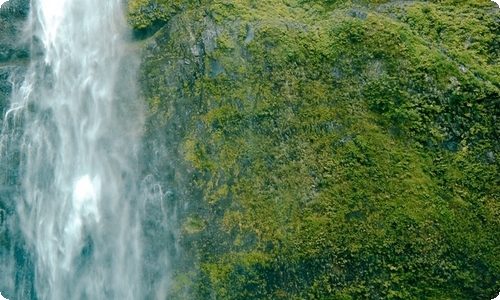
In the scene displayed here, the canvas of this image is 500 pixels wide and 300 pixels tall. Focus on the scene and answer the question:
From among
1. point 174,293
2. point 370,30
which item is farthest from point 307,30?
point 174,293

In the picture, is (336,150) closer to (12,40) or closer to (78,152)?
(78,152)

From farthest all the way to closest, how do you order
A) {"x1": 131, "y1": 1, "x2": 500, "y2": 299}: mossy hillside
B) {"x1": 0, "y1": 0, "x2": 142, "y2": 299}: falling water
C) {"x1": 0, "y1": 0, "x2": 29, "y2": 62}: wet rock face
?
1. {"x1": 0, "y1": 0, "x2": 29, "y2": 62}: wet rock face
2. {"x1": 0, "y1": 0, "x2": 142, "y2": 299}: falling water
3. {"x1": 131, "y1": 1, "x2": 500, "y2": 299}: mossy hillside

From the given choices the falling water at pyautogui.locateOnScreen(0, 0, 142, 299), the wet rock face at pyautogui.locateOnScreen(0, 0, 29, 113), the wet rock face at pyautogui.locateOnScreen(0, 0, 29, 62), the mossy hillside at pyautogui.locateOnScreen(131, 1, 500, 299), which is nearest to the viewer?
the mossy hillside at pyautogui.locateOnScreen(131, 1, 500, 299)

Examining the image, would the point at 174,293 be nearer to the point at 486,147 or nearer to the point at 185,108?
the point at 185,108

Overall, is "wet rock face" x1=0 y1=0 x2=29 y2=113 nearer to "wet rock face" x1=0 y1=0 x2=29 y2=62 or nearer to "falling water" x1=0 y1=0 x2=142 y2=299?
"wet rock face" x1=0 y1=0 x2=29 y2=62

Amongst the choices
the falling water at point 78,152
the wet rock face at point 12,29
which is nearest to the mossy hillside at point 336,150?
the falling water at point 78,152

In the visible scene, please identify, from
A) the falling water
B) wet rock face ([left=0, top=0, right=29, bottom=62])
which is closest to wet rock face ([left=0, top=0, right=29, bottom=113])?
wet rock face ([left=0, top=0, right=29, bottom=62])

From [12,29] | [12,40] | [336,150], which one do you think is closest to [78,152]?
[12,40]
